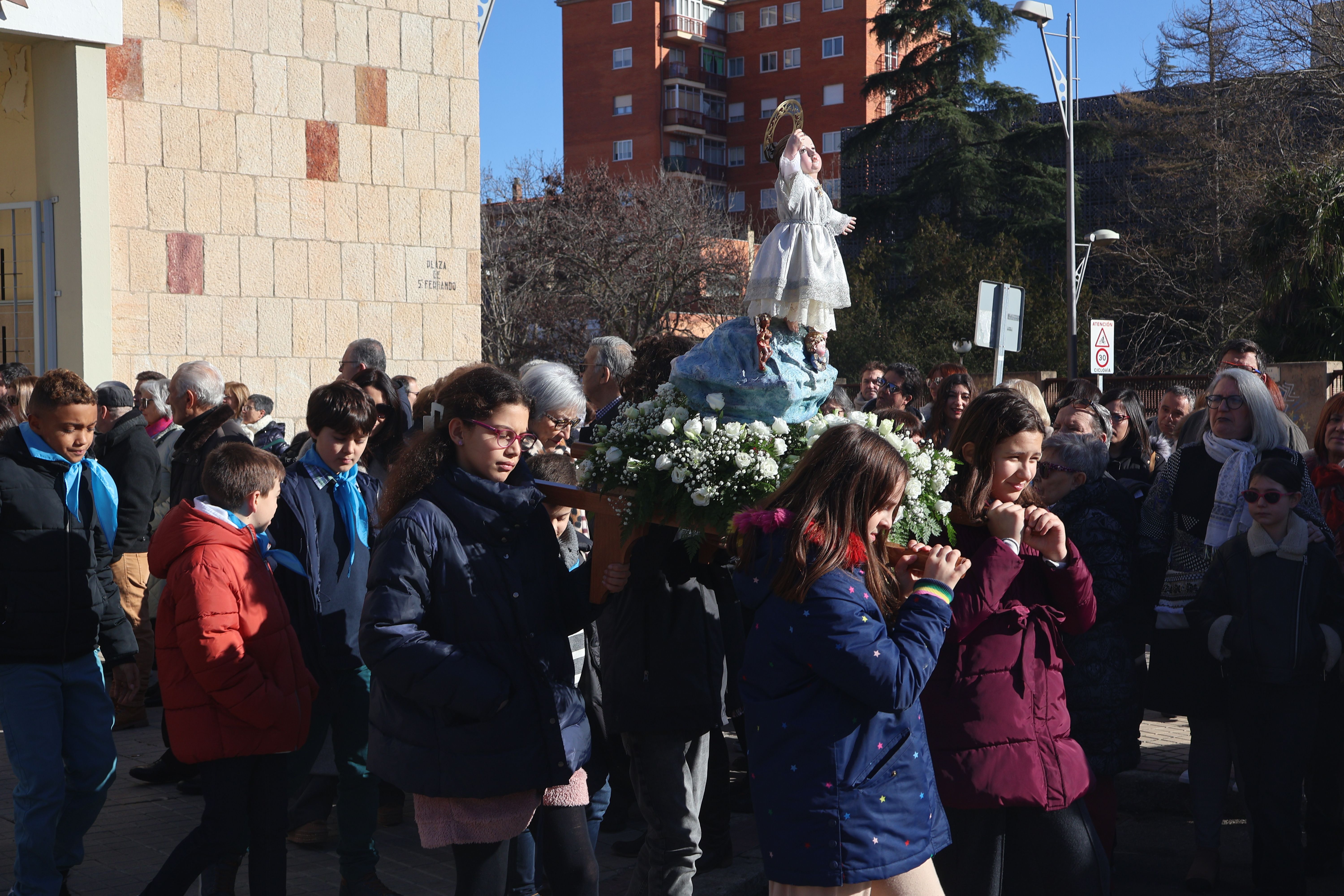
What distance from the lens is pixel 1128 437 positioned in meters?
7.68

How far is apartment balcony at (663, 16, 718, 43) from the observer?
68.5 meters

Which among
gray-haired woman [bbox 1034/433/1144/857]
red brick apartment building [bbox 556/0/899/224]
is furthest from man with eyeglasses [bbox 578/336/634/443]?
red brick apartment building [bbox 556/0/899/224]

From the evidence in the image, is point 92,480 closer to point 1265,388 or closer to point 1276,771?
point 1276,771

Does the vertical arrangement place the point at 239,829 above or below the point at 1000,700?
below

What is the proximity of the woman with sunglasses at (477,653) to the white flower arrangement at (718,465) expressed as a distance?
26 centimetres

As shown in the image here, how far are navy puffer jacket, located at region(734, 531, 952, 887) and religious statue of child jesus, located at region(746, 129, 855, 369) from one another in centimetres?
101

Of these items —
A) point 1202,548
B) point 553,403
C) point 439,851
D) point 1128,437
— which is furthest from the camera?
point 1128,437

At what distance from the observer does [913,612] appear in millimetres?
3111

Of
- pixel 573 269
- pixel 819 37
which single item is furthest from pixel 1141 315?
pixel 819 37

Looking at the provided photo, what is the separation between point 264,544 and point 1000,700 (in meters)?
2.71

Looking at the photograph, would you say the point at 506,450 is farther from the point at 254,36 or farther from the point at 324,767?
the point at 254,36

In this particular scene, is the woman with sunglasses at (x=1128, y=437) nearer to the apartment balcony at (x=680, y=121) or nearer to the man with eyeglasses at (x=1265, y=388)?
the man with eyeglasses at (x=1265, y=388)

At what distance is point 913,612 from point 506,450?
4.20 feet

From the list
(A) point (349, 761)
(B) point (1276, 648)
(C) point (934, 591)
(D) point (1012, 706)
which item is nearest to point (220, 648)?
(A) point (349, 761)
